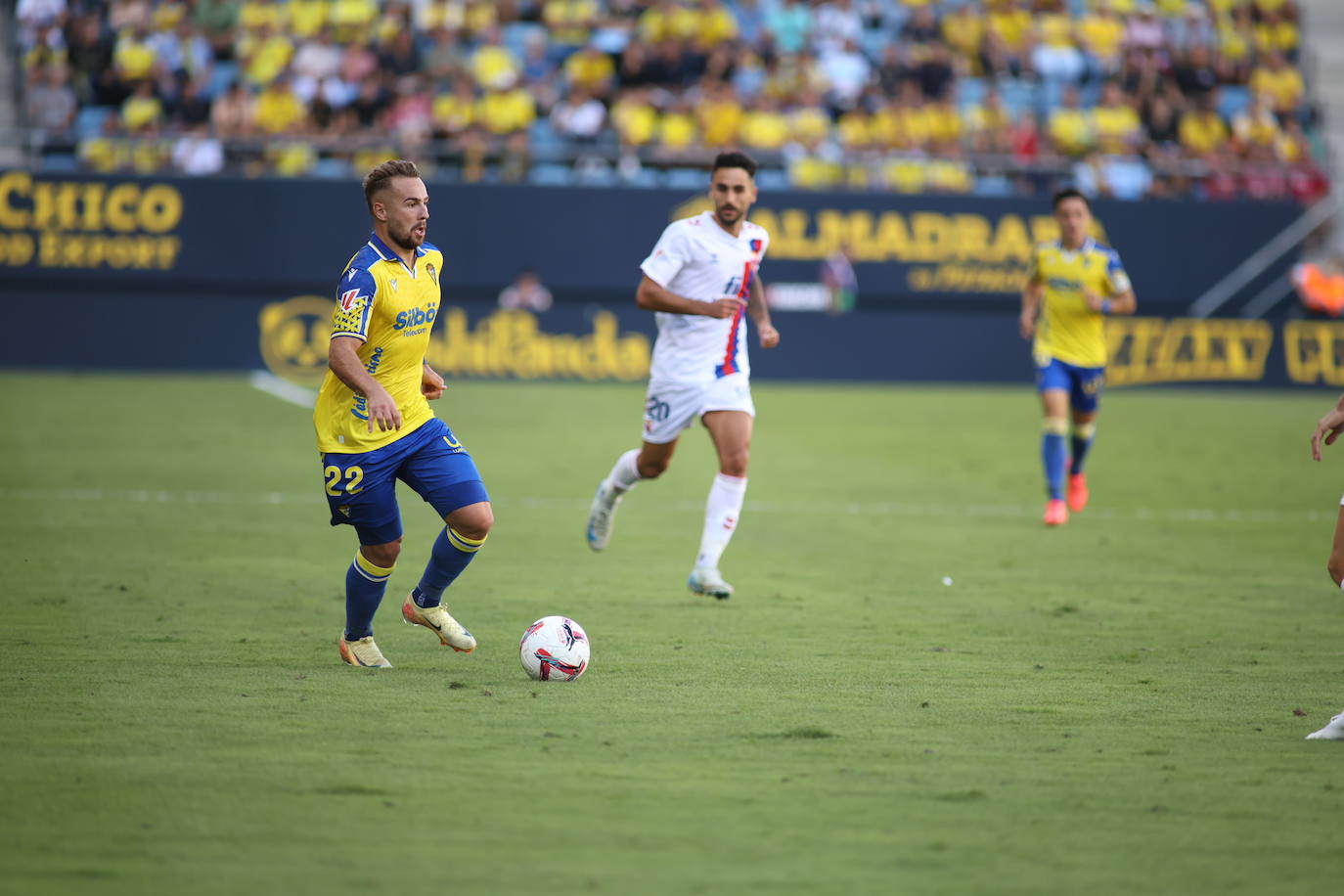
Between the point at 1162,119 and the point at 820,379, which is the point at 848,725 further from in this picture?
the point at 1162,119

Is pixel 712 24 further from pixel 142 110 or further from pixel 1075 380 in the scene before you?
pixel 1075 380

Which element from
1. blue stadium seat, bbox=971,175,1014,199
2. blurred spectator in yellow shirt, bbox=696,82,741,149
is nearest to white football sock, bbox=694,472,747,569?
blurred spectator in yellow shirt, bbox=696,82,741,149

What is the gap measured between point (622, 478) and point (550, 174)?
54.6 ft

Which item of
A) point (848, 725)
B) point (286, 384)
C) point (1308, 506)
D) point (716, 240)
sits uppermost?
point (716, 240)

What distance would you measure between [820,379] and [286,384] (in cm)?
846

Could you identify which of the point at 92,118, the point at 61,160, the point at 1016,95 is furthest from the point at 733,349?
the point at 1016,95

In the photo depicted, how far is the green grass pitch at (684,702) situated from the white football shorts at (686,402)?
0.92 m

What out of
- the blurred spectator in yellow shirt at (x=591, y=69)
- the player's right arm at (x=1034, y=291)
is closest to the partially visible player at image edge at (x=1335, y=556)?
the player's right arm at (x=1034, y=291)

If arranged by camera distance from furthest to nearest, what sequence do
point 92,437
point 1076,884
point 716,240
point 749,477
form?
point 92,437
point 749,477
point 716,240
point 1076,884

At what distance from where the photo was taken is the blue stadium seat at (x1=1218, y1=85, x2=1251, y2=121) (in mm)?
27828

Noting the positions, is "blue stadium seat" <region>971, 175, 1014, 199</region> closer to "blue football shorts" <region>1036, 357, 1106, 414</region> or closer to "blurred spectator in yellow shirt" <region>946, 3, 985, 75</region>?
"blurred spectator in yellow shirt" <region>946, 3, 985, 75</region>

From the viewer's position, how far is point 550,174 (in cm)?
2567

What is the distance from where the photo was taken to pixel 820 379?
26.2m

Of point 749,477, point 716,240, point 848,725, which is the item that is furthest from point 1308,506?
point 848,725
